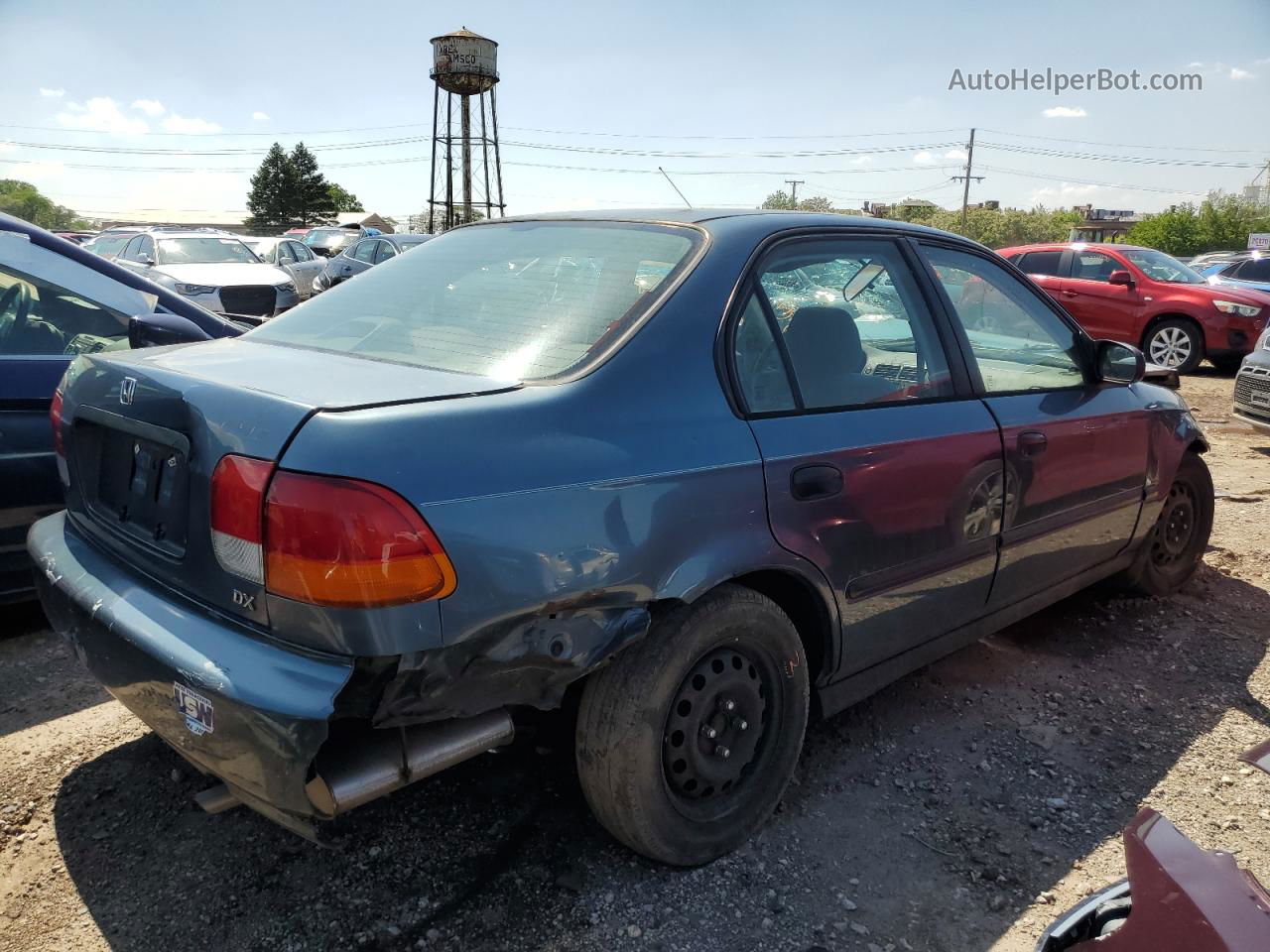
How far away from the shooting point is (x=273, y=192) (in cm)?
7106

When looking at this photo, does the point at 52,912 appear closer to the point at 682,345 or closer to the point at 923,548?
the point at 682,345

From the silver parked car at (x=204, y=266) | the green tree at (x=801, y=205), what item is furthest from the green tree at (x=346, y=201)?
the silver parked car at (x=204, y=266)

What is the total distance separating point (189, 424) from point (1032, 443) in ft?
8.21

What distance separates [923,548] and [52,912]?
242 centimetres

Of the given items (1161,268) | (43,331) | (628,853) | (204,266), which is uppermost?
(1161,268)

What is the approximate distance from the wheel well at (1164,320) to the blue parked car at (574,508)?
10396mm

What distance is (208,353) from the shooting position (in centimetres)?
236

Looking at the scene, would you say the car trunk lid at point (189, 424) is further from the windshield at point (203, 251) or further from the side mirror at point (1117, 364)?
the windshield at point (203, 251)

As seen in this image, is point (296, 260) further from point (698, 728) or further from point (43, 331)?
point (698, 728)

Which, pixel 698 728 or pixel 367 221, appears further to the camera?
pixel 367 221

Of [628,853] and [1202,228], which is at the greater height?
[1202,228]

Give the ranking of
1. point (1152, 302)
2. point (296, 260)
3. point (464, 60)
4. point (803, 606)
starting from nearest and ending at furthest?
1. point (803, 606)
2. point (1152, 302)
3. point (296, 260)
4. point (464, 60)

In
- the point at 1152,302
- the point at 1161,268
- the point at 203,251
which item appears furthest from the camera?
the point at 203,251

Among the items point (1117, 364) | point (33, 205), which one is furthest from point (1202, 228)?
point (33, 205)
